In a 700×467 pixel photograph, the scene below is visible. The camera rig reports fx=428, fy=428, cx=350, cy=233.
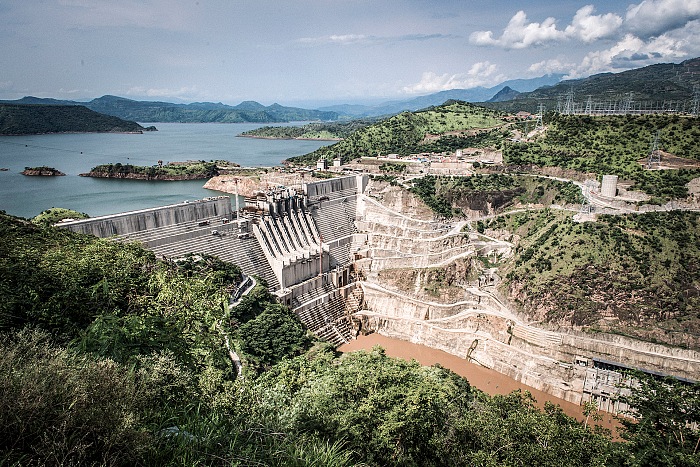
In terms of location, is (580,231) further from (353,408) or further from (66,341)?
(66,341)

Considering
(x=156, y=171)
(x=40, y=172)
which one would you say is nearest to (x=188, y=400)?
(x=156, y=171)

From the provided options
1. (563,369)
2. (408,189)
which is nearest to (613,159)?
(408,189)

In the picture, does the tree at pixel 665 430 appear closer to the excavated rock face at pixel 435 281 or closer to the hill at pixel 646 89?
the excavated rock face at pixel 435 281

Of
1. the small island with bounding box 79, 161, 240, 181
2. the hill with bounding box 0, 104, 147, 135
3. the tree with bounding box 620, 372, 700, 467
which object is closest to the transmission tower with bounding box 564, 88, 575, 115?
the tree with bounding box 620, 372, 700, 467

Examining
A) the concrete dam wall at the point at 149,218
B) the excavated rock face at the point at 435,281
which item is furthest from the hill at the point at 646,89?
the concrete dam wall at the point at 149,218

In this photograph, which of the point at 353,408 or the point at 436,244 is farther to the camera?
the point at 436,244

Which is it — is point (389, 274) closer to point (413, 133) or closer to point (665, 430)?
point (665, 430)
